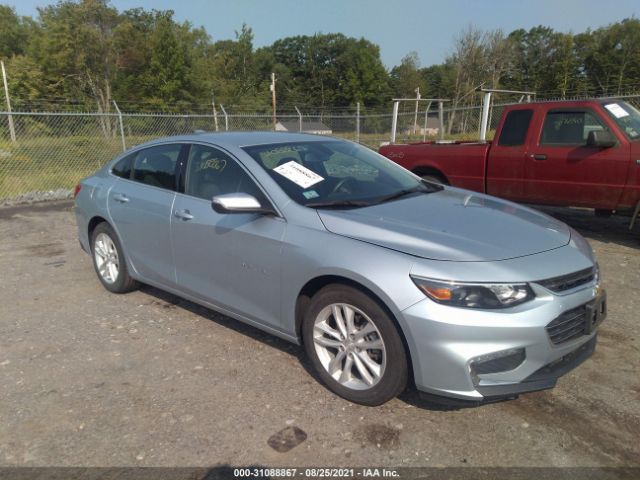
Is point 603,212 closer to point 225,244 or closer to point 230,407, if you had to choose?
point 225,244

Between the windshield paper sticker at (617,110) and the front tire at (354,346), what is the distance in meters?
5.26

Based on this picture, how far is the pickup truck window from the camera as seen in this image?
6348mm

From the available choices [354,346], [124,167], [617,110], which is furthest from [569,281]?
[617,110]

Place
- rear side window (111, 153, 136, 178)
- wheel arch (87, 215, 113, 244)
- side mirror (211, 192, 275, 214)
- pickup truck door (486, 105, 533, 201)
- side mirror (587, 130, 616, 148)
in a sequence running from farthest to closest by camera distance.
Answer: pickup truck door (486, 105, 533, 201)
side mirror (587, 130, 616, 148)
wheel arch (87, 215, 113, 244)
rear side window (111, 153, 136, 178)
side mirror (211, 192, 275, 214)

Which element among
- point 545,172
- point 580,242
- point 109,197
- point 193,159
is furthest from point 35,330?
point 545,172

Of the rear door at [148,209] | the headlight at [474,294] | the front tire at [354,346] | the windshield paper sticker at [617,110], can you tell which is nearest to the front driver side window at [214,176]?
the rear door at [148,209]

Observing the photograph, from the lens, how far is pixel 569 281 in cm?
273

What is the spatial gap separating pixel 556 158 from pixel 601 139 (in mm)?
613

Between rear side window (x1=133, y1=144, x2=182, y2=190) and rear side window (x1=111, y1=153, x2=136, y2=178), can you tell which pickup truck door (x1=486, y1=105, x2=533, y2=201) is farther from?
rear side window (x1=111, y1=153, x2=136, y2=178)

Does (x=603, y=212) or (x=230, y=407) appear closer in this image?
(x=230, y=407)

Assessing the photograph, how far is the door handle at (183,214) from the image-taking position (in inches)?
149

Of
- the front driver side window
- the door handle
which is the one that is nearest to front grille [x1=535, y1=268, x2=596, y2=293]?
the front driver side window

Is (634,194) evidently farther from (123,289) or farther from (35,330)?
(35,330)

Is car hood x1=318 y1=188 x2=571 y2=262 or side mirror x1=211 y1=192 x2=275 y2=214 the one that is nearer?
car hood x1=318 y1=188 x2=571 y2=262
